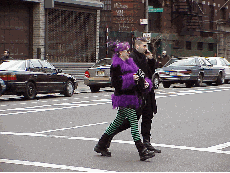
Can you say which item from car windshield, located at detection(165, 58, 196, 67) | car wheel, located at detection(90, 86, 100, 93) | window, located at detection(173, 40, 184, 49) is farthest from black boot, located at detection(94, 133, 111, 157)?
window, located at detection(173, 40, 184, 49)

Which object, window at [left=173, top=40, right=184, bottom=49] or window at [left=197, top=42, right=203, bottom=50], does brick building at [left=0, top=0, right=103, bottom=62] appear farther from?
window at [left=197, top=42, right=203, bottom=50]

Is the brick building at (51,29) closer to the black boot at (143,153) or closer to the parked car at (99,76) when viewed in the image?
the parked car at (99,76)

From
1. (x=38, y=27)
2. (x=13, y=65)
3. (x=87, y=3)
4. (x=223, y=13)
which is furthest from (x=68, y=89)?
(x=223, y=13)

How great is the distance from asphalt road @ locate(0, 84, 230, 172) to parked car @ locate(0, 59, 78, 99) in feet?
7.55

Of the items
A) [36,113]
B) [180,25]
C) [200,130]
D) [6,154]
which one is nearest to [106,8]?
[180,25]

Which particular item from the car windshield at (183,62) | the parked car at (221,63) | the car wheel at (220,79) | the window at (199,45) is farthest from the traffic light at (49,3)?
the window at (199,45)

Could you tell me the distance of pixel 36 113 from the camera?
1452 centimetres

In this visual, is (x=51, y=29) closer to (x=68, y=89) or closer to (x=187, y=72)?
(x=187, y=72)

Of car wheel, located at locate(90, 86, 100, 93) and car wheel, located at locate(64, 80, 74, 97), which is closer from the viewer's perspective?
car wheel, located at locate(64, 80, 74, 97)

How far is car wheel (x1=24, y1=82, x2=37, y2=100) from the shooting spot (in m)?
19.1

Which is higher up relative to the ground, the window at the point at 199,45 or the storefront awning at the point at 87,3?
the storefront awning at the point at 87,3

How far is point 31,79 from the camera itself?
19.2m

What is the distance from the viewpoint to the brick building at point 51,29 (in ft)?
97.5

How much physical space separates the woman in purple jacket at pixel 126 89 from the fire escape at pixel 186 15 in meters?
38.6
